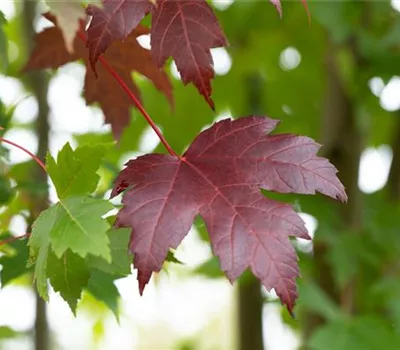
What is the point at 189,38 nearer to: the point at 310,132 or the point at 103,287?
the point at 103,287

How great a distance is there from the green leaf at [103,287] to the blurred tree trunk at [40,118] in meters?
0.46

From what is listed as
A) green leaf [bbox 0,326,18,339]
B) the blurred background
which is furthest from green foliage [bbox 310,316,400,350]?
green leaf [bbox 0,326,18,339]

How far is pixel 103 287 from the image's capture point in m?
0.90

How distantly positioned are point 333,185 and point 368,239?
87 centimetres

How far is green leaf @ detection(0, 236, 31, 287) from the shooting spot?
0.87 m

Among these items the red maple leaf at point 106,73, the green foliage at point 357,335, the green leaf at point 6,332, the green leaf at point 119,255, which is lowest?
the green foliage at point 357,335

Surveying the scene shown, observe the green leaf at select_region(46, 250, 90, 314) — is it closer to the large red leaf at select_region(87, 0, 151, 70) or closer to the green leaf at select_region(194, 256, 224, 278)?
the large red leaf at select_region(87, 0, 151, 70)

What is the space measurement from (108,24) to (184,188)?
6.3 inches

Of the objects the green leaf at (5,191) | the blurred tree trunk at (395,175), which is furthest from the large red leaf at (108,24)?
the blurred tree trunk at (395,175)

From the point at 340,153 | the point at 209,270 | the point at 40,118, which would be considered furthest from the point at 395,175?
the point at 40,118

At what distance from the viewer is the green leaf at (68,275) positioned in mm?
676

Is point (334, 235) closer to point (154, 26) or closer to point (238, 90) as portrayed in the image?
point (238, 90)

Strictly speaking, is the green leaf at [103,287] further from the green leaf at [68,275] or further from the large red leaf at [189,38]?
the large red leaf at [189,38]

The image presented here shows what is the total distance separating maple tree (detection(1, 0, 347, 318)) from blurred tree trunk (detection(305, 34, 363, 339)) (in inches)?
33.6
